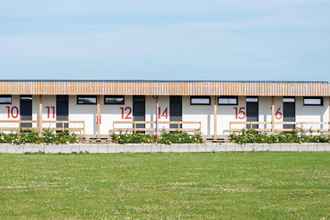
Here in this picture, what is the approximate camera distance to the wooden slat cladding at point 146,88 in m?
38.8

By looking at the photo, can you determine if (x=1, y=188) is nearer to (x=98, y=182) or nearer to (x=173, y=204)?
(x=98, y=182)

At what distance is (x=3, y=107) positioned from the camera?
132ft

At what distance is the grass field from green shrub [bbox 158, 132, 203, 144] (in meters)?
8.26

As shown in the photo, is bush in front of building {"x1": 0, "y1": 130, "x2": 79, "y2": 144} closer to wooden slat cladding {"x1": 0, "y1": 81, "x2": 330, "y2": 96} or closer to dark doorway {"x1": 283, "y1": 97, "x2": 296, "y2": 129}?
wooden slat cladding {"x1": 0, "y1": 81, "x2": 330, "y2": 96}

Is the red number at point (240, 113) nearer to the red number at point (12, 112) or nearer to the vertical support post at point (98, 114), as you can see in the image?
the vertical support post at point (98, 114)

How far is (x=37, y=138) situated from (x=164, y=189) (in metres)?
17.7

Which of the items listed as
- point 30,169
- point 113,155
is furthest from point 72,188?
point 113,155

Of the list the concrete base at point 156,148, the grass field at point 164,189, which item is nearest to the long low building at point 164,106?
the concrete base at point 156,148

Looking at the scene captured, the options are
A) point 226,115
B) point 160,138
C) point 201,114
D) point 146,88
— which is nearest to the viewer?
point 160,138

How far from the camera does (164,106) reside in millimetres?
40625

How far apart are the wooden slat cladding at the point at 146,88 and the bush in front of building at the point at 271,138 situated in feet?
10.7

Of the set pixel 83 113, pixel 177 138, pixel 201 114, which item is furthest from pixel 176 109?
pixel 177 138

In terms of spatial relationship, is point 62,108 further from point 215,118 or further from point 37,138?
point 215,118

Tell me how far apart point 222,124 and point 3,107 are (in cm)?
1052
